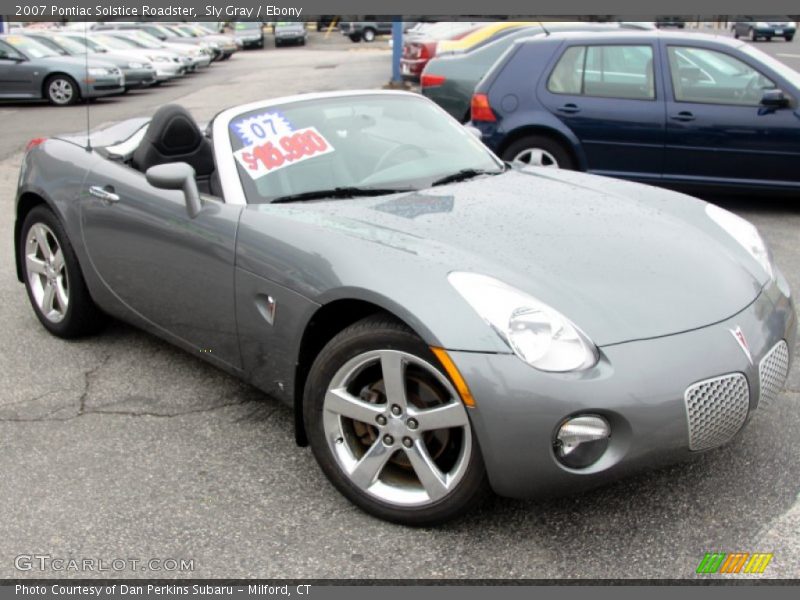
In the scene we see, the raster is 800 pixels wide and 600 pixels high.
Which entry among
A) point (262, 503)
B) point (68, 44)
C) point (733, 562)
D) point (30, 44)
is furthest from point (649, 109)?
point (68, 44)

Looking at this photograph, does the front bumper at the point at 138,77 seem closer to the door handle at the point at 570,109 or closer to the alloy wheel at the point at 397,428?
the door handle at the point at 570,109

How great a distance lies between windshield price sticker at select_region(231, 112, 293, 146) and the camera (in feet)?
12.1

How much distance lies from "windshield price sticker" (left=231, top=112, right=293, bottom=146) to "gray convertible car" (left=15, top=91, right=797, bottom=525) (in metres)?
0.01

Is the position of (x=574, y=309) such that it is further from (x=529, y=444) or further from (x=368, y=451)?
(x=368, y=451)

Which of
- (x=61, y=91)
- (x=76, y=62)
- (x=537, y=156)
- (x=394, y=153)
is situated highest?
(x=394, y=153)

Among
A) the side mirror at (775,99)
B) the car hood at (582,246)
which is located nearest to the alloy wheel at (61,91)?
the side mirror at (775,99)

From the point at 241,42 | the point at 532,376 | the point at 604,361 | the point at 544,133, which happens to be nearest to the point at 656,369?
the point at 604,361

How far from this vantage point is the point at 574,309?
106 inches

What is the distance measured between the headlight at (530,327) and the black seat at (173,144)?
6.42 ft

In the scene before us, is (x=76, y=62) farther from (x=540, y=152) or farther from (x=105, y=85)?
(x=540, y=152)

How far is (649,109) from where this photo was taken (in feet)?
23.7

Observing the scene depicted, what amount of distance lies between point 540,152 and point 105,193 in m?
4.38

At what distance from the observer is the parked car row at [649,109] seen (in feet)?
23.0

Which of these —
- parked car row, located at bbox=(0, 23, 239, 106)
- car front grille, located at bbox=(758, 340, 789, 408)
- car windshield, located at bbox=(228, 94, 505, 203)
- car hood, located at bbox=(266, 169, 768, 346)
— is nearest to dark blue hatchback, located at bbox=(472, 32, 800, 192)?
car windshield, located at bbox=(228, 94, 505, 203)
